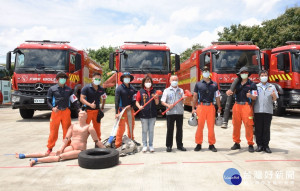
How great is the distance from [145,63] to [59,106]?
5.92 metres

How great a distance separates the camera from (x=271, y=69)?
13000mm

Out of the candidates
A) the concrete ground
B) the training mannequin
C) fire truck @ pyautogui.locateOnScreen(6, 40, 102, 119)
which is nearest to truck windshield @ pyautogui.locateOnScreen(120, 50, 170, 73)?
fire truck @ pyautogui.locateOnScreen(6, 40, 102, 119)

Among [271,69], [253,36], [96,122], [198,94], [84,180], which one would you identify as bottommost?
[84,180]

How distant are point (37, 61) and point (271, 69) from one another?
10.6 m

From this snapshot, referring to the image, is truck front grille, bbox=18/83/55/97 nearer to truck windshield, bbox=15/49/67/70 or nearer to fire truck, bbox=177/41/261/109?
truck windshield, bbox=15/49/67/70

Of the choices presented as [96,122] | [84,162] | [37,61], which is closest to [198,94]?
[96,122]

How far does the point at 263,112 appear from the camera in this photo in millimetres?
5758

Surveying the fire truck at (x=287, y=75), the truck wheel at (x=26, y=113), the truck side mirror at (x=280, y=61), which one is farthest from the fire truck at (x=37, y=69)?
the truck side mirror at (x=280, y=61)

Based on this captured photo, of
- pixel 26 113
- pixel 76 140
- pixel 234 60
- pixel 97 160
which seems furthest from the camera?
pixel 26 113

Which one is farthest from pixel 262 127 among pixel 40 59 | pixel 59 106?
→ pixel 40 59

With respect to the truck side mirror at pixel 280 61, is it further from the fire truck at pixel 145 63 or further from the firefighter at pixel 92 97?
the firefighter at pixel 92 97

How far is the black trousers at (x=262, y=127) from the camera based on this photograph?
18.9 feet

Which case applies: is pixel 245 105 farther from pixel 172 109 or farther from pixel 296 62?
pixel 296 62

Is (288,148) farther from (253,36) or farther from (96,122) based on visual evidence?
(253,36)
